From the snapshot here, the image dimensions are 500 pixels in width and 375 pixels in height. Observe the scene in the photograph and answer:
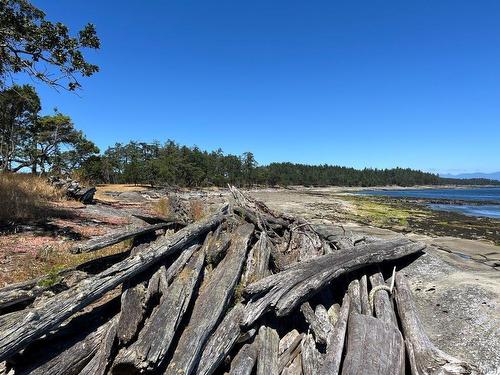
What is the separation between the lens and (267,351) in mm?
4500

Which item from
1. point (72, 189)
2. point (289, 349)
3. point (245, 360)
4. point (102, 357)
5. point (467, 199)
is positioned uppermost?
point (72, 189)

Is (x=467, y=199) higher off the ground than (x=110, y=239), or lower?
lower

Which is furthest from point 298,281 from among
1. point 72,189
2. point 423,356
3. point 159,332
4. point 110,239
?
point 72,189

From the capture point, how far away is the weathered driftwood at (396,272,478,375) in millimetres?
4090

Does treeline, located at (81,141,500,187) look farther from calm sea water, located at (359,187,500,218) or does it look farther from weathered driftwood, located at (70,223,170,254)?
calm sea water, located at (359,187,500,218)

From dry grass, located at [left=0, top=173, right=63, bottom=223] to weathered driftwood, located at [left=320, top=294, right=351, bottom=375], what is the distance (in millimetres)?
11679

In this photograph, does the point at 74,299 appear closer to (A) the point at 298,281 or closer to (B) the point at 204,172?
(A) the point at 298,281

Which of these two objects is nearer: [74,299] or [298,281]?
[74,299]

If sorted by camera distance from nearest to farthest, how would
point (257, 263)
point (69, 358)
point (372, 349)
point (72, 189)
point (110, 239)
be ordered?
point (69, 358), point (372, 349), point (110, 239), point (257, 263), point (72, 189)

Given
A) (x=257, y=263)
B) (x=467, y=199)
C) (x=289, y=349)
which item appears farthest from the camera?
(x=467, y=199)

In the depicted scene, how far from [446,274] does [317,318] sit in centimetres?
528

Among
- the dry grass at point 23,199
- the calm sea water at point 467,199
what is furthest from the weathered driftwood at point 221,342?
the calm sea water at point 467,199

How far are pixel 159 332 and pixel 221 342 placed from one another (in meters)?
0.83

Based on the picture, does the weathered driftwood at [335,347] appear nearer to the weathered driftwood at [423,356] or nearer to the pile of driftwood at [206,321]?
the pile of driftwood at [206,321]
